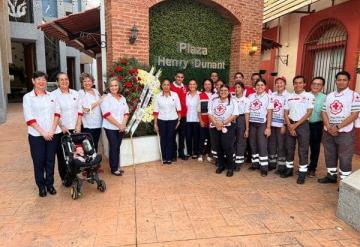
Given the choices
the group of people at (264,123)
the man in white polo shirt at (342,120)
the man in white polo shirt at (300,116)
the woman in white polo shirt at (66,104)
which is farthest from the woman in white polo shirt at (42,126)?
the man in white polo shirt at (342,120)

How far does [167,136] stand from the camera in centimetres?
580

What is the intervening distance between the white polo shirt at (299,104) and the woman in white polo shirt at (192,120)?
1794 millimetres

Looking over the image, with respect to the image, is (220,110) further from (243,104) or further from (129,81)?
(129,81)

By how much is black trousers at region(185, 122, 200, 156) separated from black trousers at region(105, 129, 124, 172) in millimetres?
1503

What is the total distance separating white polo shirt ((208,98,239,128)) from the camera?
5.00m

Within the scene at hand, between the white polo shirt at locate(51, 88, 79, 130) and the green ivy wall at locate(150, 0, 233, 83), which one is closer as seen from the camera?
the white polo shirt at locate(51, 88, 79, 130)

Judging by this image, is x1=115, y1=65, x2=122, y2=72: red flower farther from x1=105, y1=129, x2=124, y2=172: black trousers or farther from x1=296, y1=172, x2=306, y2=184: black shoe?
x1=296, y1=172, x2=306, y2=184: black shoe

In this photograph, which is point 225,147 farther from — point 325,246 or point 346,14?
point 346,14

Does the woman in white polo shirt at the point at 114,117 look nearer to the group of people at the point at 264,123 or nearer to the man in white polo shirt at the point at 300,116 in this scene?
the group of people at the point at 264,123

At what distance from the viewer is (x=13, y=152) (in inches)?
263

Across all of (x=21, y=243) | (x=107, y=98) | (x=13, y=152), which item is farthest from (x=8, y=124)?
(x=21, y=243)

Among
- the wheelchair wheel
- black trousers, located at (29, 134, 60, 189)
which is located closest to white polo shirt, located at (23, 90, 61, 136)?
black trousers, located at (29, 134, 60, 189)

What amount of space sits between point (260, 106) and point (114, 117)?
8.40 ft

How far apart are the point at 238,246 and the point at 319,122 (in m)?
2.91
